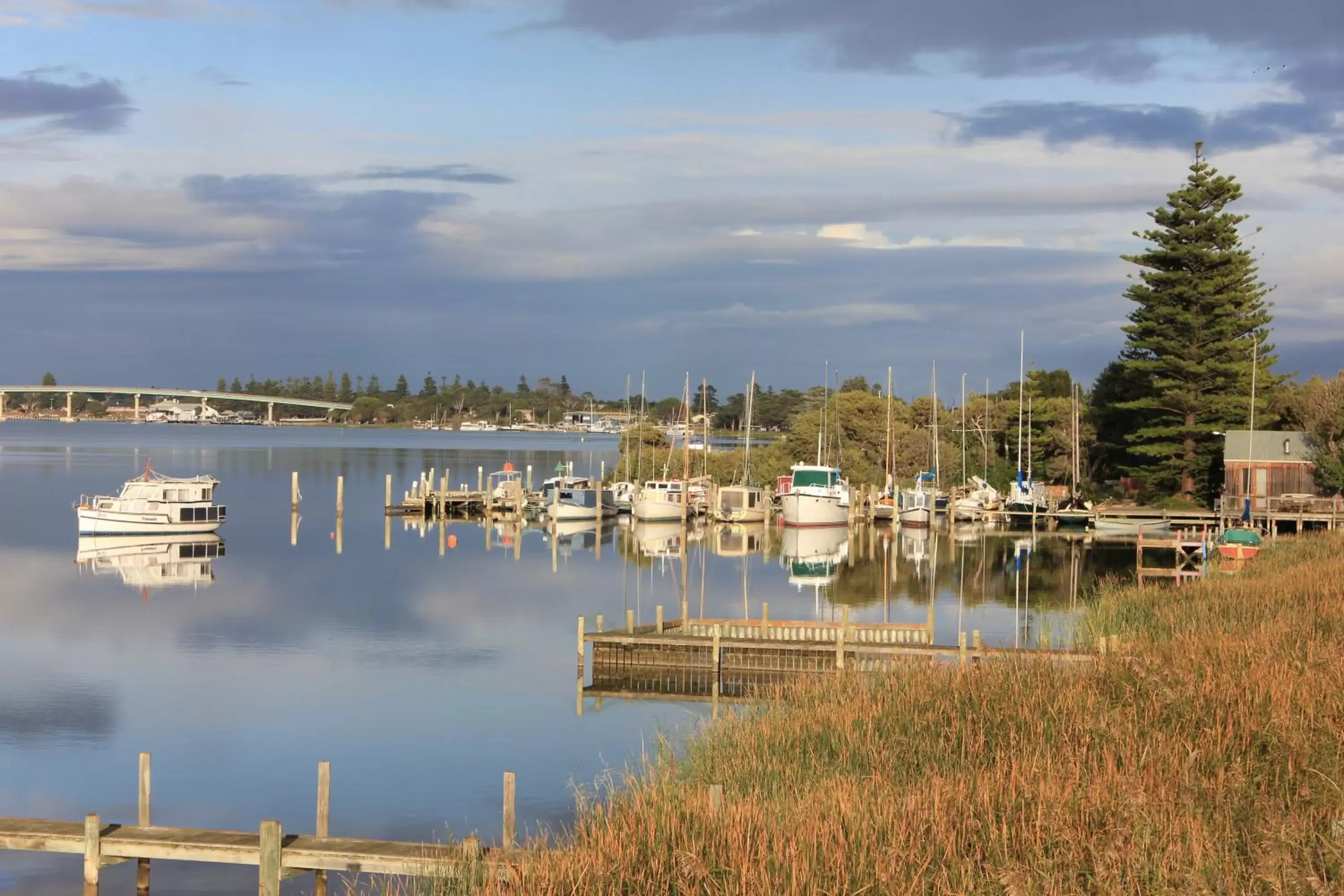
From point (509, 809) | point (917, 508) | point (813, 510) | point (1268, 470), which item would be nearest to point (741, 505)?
point (813, 510)

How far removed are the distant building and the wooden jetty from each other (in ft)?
196

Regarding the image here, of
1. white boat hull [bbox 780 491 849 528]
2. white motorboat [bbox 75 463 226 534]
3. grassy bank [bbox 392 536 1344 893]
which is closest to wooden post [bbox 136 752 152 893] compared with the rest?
grassy bank [bbox 392 536 1344 893]

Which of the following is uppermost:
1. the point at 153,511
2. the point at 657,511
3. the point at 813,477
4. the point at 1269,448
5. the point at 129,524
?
the point at 1269,448

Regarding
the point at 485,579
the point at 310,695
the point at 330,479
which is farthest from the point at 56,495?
the point at 310,695

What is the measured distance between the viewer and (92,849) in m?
15.3

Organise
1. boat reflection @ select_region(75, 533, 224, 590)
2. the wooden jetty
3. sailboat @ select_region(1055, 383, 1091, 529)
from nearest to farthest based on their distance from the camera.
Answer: the wooden jetty, boat reflection @ select_region(75, 533, 224, 590), sailboat @ select_region(1055, 383, 1091, 529)

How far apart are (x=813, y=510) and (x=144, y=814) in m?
61.7

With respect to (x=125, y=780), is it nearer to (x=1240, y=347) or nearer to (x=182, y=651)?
(x=182, y=651)

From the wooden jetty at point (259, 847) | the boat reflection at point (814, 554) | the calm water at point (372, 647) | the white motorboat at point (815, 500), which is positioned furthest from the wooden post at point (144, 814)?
the white motorboat at point (815, 500)

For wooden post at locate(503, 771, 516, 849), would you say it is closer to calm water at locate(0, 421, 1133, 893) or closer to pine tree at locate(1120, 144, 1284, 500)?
calm water at locate(0, 421, 1133, 893)

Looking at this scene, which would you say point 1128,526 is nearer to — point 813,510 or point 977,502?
point 977,502

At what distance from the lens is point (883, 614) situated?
44031 mm

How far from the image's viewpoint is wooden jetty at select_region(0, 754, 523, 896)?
47.6ft

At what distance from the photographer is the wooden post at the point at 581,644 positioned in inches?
1179
